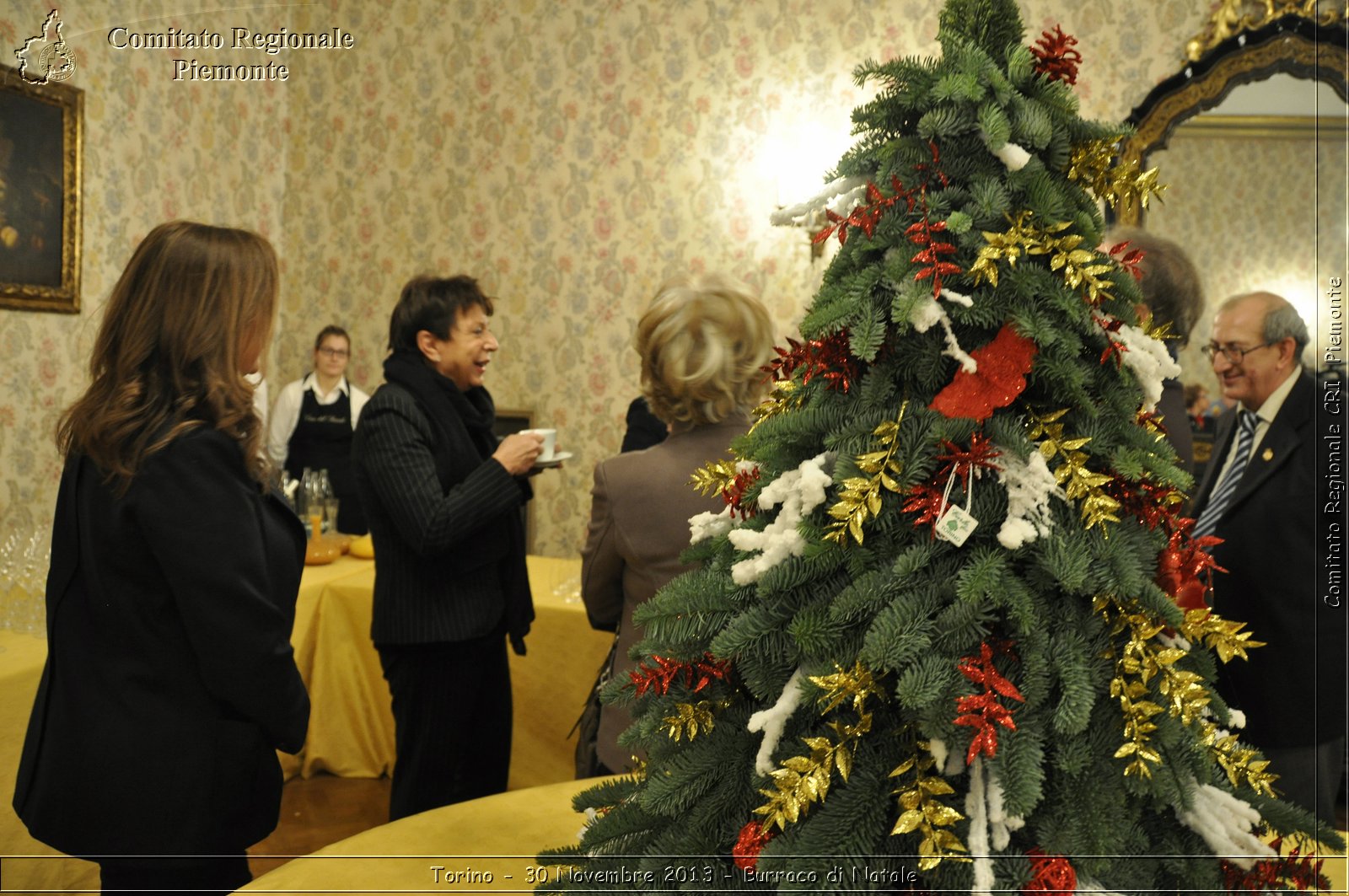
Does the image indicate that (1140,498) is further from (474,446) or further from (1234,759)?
(474,446)

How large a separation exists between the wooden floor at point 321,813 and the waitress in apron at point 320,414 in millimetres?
701

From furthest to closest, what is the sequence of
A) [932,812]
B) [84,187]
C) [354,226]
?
[354,226], [84,187], [932,812]

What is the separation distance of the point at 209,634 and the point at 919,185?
0.97m

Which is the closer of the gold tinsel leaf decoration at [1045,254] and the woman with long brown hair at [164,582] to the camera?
the gold tinsel leaf decoration at [1045,254]

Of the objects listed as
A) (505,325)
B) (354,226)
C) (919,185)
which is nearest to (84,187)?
(354,226)

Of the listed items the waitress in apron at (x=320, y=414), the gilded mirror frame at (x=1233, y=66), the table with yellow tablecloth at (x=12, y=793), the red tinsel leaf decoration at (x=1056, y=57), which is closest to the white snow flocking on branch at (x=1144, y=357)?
the red tinsel leaf decoration at (x=1056, y=57)

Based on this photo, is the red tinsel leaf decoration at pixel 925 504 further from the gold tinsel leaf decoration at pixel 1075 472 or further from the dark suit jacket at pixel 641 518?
the dark suit jacket at pixel 641 518

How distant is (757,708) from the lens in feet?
3.10

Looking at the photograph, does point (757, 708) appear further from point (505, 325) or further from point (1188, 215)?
point (1188, 215)

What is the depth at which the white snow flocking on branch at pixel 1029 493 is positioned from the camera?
81 centimetres

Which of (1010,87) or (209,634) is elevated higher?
(1010,87)

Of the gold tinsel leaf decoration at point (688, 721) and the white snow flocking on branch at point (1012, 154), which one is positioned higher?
the white snow flocking on branch at point (1012, 154)

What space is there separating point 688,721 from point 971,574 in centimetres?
Answer: 33

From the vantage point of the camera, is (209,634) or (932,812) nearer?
(932,812)
